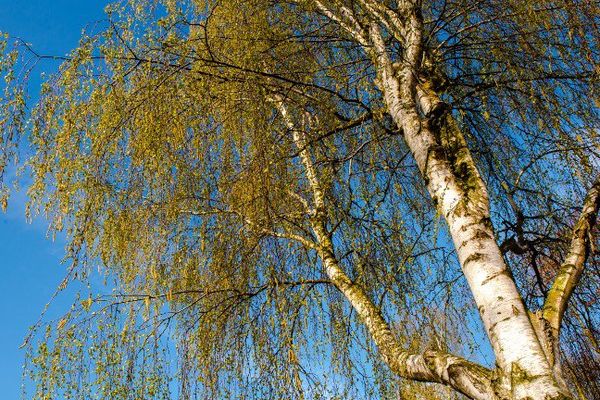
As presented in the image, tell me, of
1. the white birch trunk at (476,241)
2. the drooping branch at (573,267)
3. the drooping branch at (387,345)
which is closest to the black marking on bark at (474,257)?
the white birch trunk at (476,241)

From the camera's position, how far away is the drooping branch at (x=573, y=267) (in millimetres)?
2348

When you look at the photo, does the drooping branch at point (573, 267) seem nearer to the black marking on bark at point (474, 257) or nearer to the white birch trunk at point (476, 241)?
the white birch trunk at point (476, 241)

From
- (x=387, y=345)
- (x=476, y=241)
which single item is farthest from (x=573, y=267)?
(x=387, y=345)

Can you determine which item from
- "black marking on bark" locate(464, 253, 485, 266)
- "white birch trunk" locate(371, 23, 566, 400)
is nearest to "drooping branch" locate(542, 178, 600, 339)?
"white birch trunk" locate(371, 23, 566, 400)

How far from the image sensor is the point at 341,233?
13.2ft

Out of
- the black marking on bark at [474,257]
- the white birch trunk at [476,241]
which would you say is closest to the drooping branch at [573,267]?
the white birch trunk at [476,241]

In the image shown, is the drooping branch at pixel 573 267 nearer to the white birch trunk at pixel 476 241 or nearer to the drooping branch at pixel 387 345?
the white birch trunk at pixel 476 241

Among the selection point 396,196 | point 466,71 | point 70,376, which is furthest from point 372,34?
point 70,376

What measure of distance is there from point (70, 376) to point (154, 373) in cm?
56

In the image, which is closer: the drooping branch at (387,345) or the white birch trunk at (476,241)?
the white birch trunk at (476,241)

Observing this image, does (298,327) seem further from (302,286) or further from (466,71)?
(466,71)

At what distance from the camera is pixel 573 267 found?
2547mm

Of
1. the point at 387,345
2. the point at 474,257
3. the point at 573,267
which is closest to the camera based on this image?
the point at 474,257

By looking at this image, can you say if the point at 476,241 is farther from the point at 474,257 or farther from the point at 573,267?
the point at 573,267
